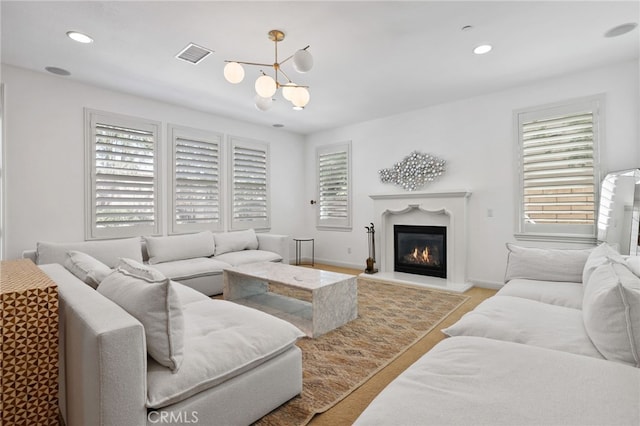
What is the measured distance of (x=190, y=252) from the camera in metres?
4.31

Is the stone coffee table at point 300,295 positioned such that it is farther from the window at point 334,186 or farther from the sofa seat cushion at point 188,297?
the window at point 334,186

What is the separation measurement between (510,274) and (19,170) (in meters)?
5.29

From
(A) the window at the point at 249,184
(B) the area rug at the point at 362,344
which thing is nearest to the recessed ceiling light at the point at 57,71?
(A) the window at the point at 249,184

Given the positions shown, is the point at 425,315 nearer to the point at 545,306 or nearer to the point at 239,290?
the point at 545,306

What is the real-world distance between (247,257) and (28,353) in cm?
309

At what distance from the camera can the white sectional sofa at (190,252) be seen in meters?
3.36

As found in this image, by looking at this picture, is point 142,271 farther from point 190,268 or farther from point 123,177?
point 123,177

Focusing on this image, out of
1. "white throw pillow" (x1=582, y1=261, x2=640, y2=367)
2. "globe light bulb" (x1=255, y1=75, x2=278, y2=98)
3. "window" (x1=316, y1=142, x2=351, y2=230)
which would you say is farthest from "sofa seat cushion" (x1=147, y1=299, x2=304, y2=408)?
"window" (x1=316, y1=142, x2=351, y2=230)

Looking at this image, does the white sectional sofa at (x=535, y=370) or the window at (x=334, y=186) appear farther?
the window at (x=334, y=186)

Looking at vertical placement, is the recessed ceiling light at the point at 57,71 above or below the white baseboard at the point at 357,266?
above

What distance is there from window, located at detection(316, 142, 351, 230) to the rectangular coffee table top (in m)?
2.59

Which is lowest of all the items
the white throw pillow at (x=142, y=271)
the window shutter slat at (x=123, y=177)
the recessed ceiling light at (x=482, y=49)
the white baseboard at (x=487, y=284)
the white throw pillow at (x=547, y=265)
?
the white baseboard at (x=487, y=284)

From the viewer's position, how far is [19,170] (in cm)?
340

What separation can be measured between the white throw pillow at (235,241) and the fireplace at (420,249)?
2450mm
